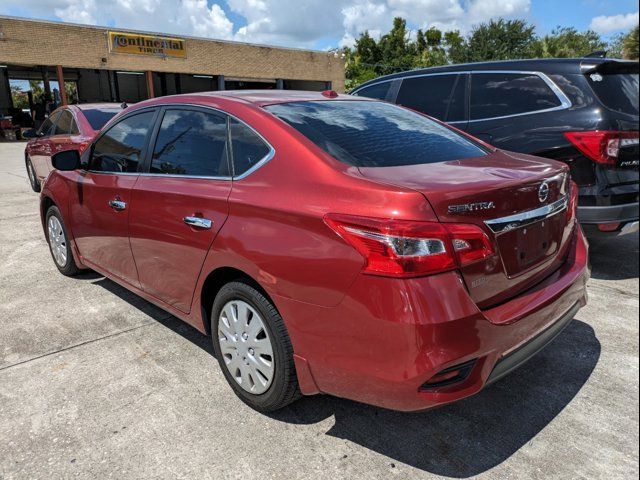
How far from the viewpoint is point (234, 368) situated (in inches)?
107

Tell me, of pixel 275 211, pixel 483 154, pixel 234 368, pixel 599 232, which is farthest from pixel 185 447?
pixel 599 232

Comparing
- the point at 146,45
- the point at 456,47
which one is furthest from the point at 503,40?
the point at 146,45

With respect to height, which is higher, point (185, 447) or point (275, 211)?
point (275, 211)

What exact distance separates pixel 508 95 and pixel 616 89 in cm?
97

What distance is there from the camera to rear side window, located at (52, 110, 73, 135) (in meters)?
7.42

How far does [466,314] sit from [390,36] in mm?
53651

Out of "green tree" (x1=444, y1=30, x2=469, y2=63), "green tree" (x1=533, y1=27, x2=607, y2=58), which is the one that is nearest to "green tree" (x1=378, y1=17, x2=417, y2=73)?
"green tree" (x1=444, y1=30, x2=469, y2=63)

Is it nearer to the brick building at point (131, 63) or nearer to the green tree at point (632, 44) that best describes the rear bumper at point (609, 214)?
the green tree at point (632, 44)

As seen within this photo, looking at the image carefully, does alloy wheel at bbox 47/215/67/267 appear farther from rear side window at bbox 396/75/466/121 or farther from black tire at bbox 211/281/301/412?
rear side window at bbox 396/75/466/121

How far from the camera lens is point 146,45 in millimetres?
26891

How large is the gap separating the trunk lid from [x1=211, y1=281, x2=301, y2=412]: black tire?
80cm

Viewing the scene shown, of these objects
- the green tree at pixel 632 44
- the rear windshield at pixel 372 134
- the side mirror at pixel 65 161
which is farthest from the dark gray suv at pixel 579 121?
the side mirror at pixel 65 161

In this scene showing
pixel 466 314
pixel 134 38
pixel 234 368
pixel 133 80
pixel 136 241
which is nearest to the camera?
pixel 466 314

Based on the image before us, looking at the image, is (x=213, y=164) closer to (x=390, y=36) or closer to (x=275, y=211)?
(x=275, y=211)
